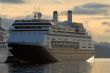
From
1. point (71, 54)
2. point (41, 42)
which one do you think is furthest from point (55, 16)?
point (41, 42)

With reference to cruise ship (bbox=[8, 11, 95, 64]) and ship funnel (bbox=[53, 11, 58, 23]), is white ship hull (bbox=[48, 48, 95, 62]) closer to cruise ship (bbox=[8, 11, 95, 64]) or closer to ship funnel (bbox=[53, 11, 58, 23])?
cruise ship (bbox=[8, 11, 95, 64])

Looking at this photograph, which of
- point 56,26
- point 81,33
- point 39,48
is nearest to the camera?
point 39,48

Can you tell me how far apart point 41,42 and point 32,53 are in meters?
3.33

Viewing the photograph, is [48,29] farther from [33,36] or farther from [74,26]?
[74,26]

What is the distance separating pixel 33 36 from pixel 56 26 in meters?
8.48

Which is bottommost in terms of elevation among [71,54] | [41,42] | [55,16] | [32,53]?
[71,54]

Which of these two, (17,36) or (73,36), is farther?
(73,36)

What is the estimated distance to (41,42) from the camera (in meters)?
141

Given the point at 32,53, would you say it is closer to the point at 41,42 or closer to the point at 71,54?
the point at 41,42

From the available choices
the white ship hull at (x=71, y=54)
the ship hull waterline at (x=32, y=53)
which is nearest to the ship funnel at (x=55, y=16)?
the white ship hull at (x=71, y=54)

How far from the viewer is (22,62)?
143875mm

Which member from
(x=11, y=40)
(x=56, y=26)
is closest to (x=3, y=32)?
(x=11, y=40)

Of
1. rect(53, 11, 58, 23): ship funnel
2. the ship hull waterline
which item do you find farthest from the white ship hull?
rect(53, 11, 58, 23): ship funnel

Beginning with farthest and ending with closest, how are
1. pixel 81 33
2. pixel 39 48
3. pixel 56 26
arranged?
1. pixel 81 33
2. pixel 56 26
3. pixel 39 48
